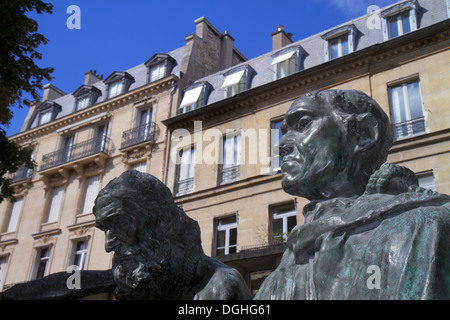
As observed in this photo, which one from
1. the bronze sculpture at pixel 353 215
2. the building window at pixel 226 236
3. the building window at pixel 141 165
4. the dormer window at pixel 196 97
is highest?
the dormer window at pixel 196 97

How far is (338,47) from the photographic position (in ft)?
58.5

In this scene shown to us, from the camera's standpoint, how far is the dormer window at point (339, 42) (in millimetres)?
17391

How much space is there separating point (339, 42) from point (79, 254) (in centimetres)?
1392

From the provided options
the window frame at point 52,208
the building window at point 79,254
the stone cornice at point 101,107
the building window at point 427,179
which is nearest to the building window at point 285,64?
the stone cornice at point 101,107

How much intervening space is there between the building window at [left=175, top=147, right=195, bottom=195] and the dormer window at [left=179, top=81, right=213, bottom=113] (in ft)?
6.91

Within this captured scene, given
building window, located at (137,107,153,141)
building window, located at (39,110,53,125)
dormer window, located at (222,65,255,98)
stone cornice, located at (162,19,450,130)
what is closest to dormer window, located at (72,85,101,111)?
building window, located at (39,110,53,125)

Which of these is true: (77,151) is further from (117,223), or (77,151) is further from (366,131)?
→ (366,131)

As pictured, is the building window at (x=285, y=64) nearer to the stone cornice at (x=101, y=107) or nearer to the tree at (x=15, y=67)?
the stone cornice at (x=101, y=107)

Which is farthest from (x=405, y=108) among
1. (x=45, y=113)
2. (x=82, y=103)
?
(x=45, y=113)

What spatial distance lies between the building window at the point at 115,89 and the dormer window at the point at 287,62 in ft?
29.6

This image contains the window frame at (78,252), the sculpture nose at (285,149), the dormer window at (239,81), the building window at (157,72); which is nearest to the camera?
the sculpture nose at (285,149)

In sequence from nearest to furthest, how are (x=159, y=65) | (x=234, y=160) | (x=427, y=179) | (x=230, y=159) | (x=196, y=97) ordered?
(x=427, y=179) → (x=234, y=160) → (x=230, y=159) → (x=196, y=97) → (x=159, y=65)

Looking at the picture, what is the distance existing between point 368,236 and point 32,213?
24.6 metres
